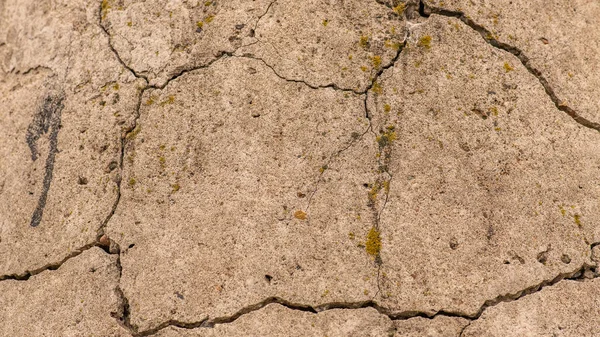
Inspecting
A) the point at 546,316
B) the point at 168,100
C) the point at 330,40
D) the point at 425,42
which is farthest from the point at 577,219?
the point at 168,100

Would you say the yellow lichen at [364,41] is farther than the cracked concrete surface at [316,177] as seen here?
Yes

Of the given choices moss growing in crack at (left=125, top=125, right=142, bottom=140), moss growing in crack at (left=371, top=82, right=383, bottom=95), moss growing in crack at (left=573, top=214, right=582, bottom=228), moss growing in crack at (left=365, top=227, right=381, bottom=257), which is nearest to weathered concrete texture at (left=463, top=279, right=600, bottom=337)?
moss growing in crack at (left=573, top=214, right=582, bottom=228)

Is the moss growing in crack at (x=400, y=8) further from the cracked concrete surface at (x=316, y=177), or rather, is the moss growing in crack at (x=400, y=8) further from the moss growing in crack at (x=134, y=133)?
the moss growing in crack at (x=134, y=133)

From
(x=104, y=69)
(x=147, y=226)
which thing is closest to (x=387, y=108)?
(x=147, y=226)

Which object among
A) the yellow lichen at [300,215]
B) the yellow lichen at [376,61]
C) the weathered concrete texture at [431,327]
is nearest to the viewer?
the weathered concrete texture at [431,327]

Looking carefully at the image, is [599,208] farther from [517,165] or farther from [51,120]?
[51,120]

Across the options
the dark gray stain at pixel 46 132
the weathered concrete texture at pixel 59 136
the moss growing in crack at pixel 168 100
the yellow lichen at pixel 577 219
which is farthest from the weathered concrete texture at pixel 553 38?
the dark gray stain at pixel 46 132

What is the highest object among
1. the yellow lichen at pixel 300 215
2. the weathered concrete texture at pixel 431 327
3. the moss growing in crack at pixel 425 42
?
the moss growing in crack at pixel 425 42
